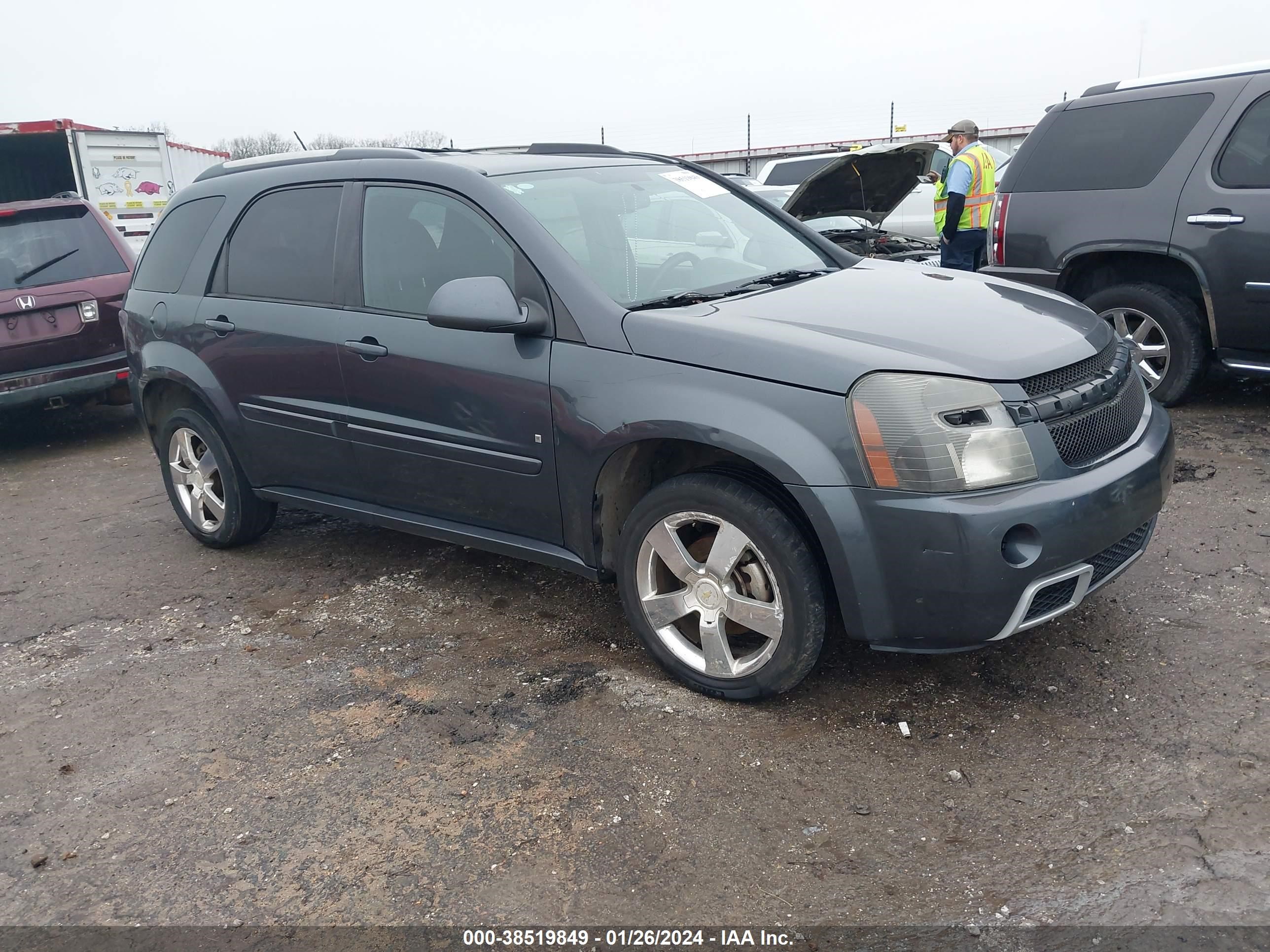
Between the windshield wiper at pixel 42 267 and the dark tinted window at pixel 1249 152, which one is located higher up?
the dark tinted window at pixel 1249 152

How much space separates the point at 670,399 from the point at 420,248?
134cm

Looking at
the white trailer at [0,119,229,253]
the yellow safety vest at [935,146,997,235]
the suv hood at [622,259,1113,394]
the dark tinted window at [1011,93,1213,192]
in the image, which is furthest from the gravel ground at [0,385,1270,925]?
the white trailer at [0,119,229,253]

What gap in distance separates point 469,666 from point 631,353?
4.29ft

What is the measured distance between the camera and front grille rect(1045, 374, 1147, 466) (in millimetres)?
2980

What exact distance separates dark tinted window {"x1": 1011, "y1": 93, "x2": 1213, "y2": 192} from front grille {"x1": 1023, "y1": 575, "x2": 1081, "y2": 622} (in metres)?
3.86

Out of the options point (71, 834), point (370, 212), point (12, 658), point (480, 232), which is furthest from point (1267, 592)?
point (12, 658)

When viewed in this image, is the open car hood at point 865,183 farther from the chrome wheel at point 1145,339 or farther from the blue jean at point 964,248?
the chrome wheel at point 1145,339

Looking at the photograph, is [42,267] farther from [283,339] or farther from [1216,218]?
[1216,218]

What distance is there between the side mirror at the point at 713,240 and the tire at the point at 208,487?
242 centimetres

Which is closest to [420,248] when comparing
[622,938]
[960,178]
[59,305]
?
[622,938]

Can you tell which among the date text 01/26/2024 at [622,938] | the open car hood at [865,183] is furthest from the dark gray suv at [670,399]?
the open car hood at [865,183]

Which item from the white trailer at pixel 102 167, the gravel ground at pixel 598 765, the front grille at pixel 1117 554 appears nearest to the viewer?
the gravel ground at pixel 598 765

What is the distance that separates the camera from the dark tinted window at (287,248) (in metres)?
4.20

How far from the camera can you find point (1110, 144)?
6066mm
